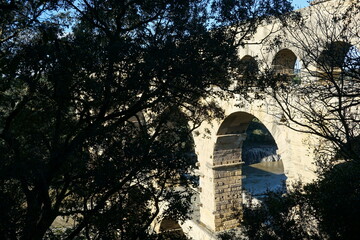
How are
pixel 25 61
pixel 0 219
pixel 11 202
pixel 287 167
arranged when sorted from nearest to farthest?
pixel 0 219
pixel 11 202
pixel 25 61
pixel 287 167

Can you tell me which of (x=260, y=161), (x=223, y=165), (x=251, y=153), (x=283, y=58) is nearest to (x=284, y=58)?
(x=283, y=58)

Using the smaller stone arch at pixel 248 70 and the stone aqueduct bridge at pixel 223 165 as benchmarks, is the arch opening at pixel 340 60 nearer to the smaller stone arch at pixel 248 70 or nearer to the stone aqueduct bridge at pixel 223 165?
the smaller stone arch at pixel 248 70

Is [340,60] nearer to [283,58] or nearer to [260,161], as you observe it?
[283,58]

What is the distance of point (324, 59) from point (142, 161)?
2980 millimetres

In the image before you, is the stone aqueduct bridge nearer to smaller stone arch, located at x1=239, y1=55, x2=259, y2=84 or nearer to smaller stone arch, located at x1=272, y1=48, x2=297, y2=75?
smaller stone arch, located at x1=272, y1=48, x2=297, y2=75

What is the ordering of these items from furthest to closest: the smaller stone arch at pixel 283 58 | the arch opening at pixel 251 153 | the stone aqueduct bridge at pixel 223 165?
the arch opening at pixel 251 153
the stone aqueduct bridge at pixel 223 165
the smaller stone arch at pixel 283 58

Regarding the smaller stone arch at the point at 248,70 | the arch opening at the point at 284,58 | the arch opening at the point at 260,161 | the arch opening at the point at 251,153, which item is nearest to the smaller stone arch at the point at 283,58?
the arch opening at the point at 284,58

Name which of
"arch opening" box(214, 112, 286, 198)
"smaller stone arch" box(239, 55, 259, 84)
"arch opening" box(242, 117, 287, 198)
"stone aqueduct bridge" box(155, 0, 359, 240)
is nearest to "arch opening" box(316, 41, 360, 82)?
"smaller stone arch" box(239, 55, 259, 84)

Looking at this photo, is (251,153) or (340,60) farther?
→ (251,153)

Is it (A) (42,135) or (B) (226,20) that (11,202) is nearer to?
(A) (42,135)

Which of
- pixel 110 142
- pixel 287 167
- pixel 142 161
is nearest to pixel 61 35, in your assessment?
pixel 110 142

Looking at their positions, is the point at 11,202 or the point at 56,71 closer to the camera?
the point at 11,202

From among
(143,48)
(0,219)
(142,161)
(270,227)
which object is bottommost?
(0,219)

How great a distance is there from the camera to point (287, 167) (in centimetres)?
765
